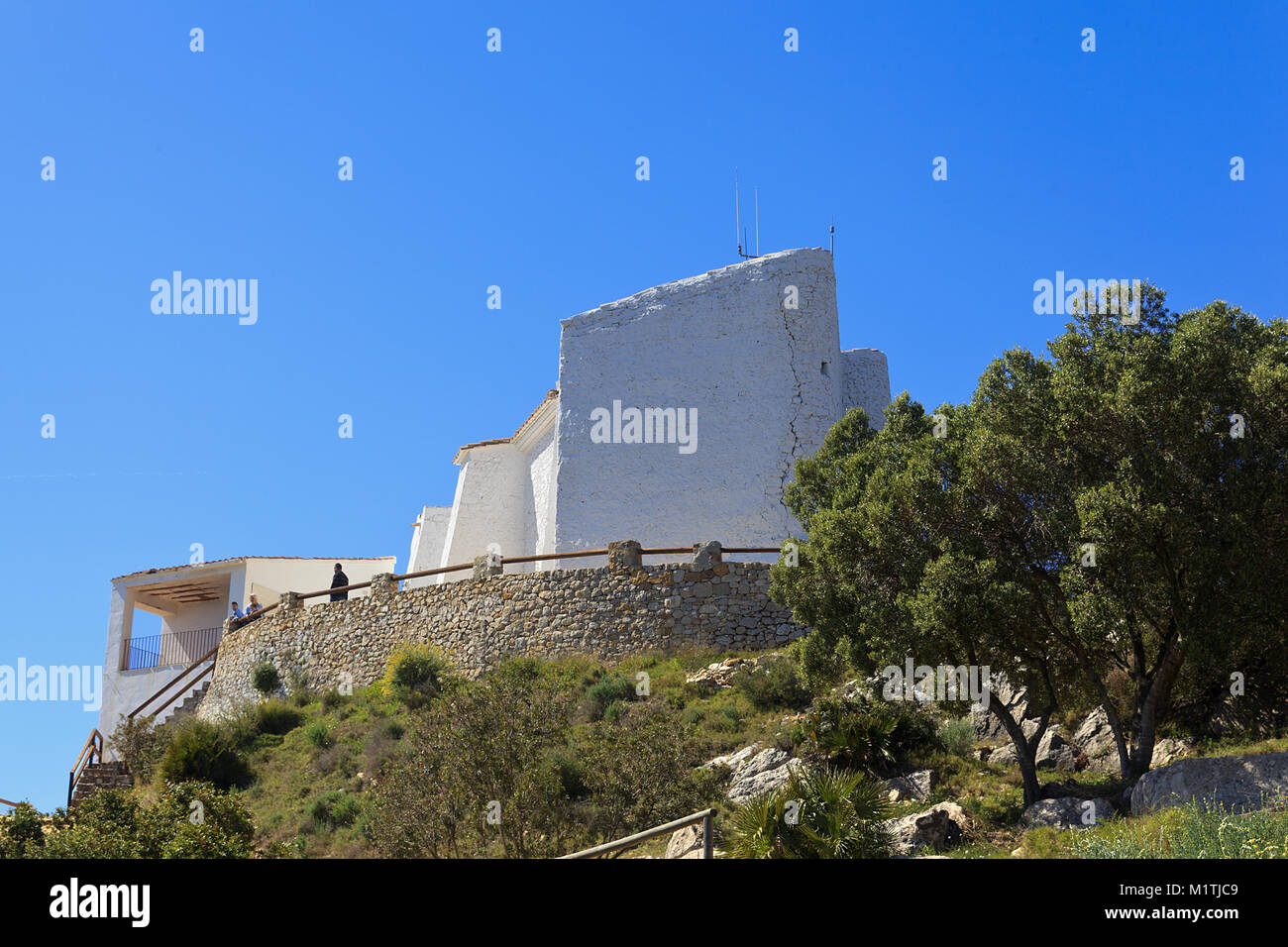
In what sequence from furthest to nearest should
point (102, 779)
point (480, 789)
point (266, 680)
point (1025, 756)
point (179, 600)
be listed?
point (179, 600) < point (266, 680) < point (102, 779) < point (1025, 756) < point (480, 789)

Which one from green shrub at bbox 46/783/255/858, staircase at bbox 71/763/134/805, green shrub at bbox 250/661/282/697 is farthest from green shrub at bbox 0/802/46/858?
green shrub at bbox 250/661/282/697

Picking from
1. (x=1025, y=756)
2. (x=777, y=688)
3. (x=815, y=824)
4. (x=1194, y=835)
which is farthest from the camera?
(x=777, y=688)

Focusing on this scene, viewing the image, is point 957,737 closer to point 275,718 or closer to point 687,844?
point 687,844

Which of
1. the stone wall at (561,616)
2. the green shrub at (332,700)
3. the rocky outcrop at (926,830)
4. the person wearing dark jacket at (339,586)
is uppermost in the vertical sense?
the person wearing dark jacket at (339,586)

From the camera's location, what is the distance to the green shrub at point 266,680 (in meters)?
27.8

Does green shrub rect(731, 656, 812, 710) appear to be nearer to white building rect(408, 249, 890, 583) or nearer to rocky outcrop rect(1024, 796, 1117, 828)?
rocky outcrop rect(1024, 796, 1117, 828)

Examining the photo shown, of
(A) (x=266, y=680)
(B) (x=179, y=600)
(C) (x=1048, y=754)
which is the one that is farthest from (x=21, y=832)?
(B) (x=179, y=600)

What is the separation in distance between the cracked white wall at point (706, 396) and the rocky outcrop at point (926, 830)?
13.6 metres

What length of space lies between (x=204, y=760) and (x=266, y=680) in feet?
18.1

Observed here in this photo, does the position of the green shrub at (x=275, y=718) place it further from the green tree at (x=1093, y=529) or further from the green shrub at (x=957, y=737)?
the green shrub at (x=957, y=737)

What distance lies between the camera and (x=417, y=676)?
78.4ft

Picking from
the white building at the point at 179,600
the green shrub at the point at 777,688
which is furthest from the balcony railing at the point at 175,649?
the green shrub at the point at 777,688
